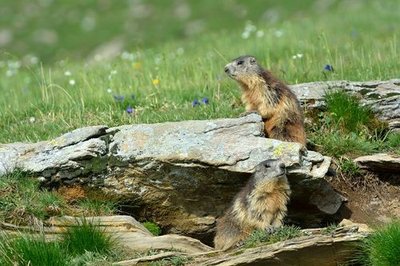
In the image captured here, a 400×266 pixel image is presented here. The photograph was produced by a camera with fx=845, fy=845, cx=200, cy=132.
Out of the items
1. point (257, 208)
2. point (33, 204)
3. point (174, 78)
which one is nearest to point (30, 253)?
point (33, 204)

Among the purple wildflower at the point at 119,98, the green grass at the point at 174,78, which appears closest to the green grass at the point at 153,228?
the green grass at the point at 174,78

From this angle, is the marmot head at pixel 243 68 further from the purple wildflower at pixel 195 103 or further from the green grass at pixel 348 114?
the green grass at pixel 348 114

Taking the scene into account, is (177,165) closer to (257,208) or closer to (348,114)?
(257,208)

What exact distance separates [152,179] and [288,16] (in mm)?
30241

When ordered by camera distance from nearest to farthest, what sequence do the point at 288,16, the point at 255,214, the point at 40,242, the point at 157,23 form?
the point at 40,242, the point at 255,214, the point at 288,16, the point at 157,23

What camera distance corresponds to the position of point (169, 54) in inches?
717

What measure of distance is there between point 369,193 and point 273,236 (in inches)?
90.3

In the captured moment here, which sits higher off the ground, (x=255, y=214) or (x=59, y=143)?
(x=59, y=143)

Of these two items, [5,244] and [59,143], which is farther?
[59,143]

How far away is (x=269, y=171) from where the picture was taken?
8953 mm

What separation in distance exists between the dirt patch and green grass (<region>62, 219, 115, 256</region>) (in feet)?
9.82

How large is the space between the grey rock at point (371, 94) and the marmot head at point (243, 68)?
0.60 meters

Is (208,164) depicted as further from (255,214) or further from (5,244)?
(5,244)

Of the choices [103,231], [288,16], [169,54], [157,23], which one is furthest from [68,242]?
[157,23]
